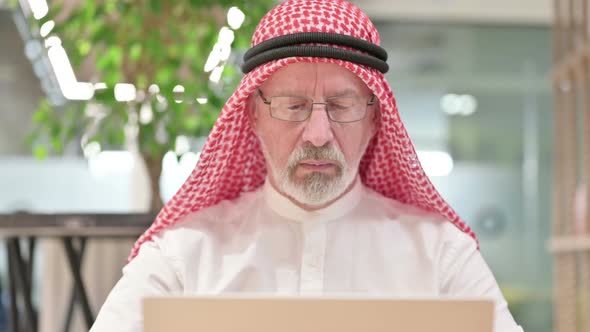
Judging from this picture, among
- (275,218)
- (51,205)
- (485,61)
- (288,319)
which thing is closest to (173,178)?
(51,205)

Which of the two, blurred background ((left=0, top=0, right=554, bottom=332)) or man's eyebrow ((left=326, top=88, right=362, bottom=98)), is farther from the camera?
blurred background ((left=0, top=0, right=554, bottom=332))

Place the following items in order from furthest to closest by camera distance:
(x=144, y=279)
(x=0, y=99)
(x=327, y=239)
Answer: (x=0, y=99), (x=327, y=239), (x=144, y=279)

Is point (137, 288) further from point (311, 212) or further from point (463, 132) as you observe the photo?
point (463, 132)

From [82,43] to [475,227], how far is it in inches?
115

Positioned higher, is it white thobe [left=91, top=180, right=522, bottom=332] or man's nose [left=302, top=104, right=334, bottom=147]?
man's nose [left=302, top=104, right=334, bottom=147]

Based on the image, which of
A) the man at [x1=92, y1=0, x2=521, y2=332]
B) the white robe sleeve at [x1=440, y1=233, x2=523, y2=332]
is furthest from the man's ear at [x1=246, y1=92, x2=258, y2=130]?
the white robe sleeve at [x1=440, y1=233, x2=523, y2=332]

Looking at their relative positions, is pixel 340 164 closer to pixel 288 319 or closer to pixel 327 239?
pixel 327 239

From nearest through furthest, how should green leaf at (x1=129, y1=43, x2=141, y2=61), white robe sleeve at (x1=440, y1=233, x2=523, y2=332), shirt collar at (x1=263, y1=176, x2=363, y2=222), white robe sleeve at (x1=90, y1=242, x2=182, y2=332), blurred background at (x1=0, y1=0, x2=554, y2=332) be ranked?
white robe sleeve at (x1=90, y1=242, x2=182, y2=332) < white robe sleeve at (x1=440, y1=233, x2=523, y2=332) < shirt collar at (x1=263, y1=176, x2=363, y2=222) < green leaf at (x1=129, y1=43, x2=141, y2=61) < blurred background at (x1=0, y1=0, x2=554, y2=332)

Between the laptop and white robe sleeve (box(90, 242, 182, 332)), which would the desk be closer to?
white robe sleeve (box(90, 242, 182, 332))

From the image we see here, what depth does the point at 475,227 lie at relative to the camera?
4852mm

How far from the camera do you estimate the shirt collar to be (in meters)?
1.68

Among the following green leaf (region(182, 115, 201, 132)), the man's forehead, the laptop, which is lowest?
the laptop

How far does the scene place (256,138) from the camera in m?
1.81

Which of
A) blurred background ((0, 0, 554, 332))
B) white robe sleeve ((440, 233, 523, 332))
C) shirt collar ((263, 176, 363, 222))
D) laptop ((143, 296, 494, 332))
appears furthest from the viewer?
blurred background ((0, 0, 554, 332))
